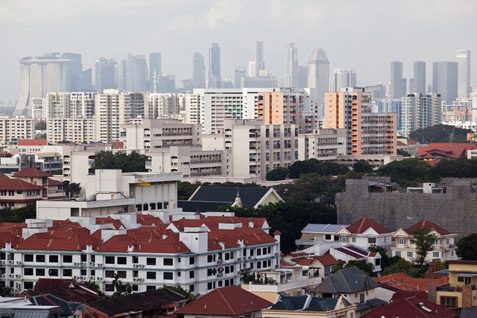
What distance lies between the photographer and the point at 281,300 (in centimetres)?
2577

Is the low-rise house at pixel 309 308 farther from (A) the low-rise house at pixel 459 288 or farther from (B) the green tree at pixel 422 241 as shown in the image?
(B) the green tree at pixel 422 241

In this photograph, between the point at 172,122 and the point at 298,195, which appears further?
the point at 172,122

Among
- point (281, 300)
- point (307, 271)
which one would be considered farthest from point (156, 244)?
point (281, 300)

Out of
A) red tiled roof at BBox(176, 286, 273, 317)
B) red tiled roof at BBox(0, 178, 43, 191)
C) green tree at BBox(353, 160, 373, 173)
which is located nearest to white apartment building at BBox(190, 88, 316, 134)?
green tree at BBox(353, 160, 373, 173)

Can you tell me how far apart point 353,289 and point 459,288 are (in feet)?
7.00

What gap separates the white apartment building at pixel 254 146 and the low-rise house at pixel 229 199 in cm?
2041

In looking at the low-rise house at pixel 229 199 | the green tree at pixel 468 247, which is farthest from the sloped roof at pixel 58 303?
the low-rise house at pixel 229 199

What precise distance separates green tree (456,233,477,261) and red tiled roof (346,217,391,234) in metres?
2.61

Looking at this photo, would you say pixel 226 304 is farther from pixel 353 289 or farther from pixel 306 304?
pixel 353 289

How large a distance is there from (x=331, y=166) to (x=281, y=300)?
4622cm

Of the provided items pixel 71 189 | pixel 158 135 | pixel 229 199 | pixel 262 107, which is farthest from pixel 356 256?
pixel 262 107

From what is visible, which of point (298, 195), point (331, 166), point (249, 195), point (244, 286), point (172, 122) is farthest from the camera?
point (172, 122)

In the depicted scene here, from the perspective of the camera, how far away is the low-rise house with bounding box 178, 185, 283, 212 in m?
46.9

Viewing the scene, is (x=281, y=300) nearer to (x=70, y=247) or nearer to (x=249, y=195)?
(x=70, y=247)
